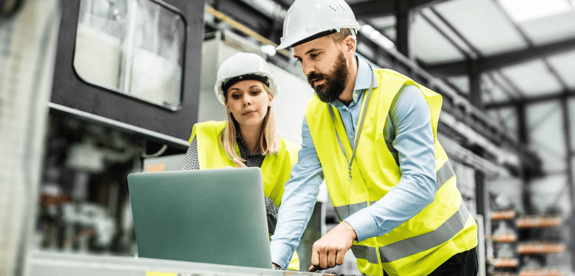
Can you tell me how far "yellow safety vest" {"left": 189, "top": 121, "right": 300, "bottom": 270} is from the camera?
1801 millimetres

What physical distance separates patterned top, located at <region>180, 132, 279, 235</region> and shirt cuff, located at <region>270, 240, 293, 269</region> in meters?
0.39

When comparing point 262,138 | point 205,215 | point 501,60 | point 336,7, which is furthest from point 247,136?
point 501,60

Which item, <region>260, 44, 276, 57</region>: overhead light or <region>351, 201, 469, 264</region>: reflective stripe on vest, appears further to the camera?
<region>260, 44, 276, 57</region>: overhead light

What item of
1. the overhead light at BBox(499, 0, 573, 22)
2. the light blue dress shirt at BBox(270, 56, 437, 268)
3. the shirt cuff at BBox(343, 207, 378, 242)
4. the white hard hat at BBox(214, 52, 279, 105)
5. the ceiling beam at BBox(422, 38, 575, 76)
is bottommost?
the shirt cuff at BBox(343, 207, 378, 242)

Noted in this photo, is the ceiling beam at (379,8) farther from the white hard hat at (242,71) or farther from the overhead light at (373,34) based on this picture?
the white hard hat at (242,71)

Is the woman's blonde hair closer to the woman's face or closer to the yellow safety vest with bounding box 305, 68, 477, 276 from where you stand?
the woman's face

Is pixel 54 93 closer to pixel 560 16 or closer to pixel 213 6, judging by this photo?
pixel 213 6

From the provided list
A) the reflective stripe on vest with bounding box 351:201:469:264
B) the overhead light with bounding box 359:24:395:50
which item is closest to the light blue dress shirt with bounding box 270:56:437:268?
the reflective stripe on vest with bounding box 351:201:469:264

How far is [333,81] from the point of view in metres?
1.46

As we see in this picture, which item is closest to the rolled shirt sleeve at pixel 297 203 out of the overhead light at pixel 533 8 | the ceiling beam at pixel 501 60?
the overhead light at pixel 533 8

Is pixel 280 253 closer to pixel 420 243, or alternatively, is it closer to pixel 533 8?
pixel 420 243

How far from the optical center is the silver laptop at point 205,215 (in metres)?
0.98

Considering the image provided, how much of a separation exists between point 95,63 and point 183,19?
2.03 feet

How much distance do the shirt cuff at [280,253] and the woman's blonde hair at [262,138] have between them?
0.57 m
